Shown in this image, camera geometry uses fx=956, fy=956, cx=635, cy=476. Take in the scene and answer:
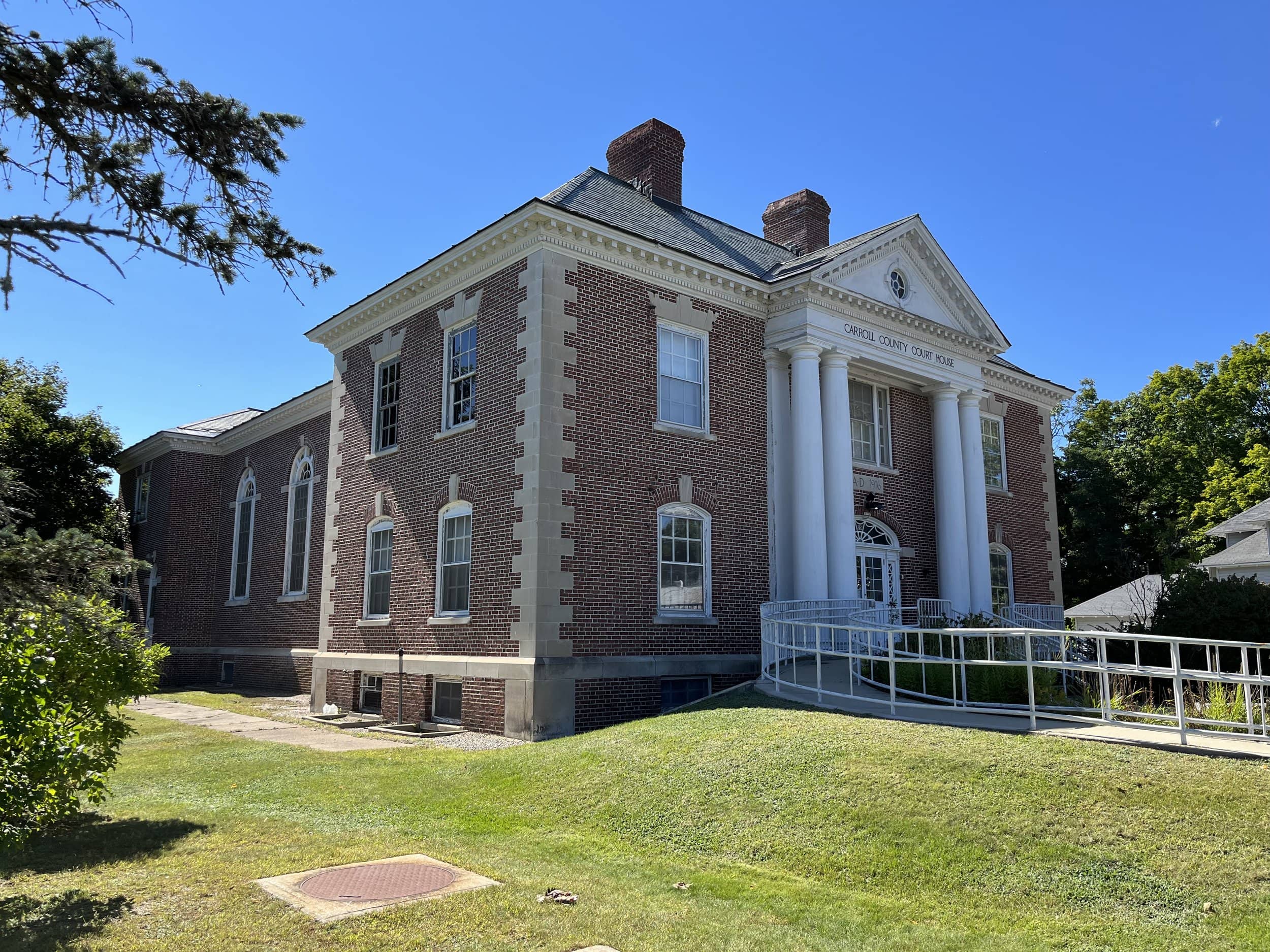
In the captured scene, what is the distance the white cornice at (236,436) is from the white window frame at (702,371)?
36.6 feet

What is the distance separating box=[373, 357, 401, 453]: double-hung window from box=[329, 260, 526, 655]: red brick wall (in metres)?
0.21

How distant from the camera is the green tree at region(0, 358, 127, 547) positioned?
31781 mm

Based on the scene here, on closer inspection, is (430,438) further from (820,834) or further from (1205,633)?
(1205,633)

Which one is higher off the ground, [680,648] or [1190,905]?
[680,648]

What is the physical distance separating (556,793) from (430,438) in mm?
9942

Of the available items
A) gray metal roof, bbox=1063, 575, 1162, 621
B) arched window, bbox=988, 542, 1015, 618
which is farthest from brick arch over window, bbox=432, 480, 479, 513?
gray metal roof, bbox=1063, 575, 1162, 621

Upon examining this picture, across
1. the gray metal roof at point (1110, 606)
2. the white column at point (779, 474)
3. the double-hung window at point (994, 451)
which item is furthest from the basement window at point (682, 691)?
the gray metal roof at point (1110, 606)

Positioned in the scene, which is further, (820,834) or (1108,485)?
(1108,485)

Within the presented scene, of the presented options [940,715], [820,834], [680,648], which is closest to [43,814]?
[820,834]

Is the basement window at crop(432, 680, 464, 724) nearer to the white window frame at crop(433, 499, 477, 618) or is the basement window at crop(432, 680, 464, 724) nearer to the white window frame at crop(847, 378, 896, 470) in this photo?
the white window frame at crop(433, 499, 477, 618)

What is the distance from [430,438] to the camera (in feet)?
59.8

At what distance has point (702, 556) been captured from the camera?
17.2m

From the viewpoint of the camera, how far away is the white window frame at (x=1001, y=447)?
80.4ft

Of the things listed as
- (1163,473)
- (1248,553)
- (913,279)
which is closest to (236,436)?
(913,279)
